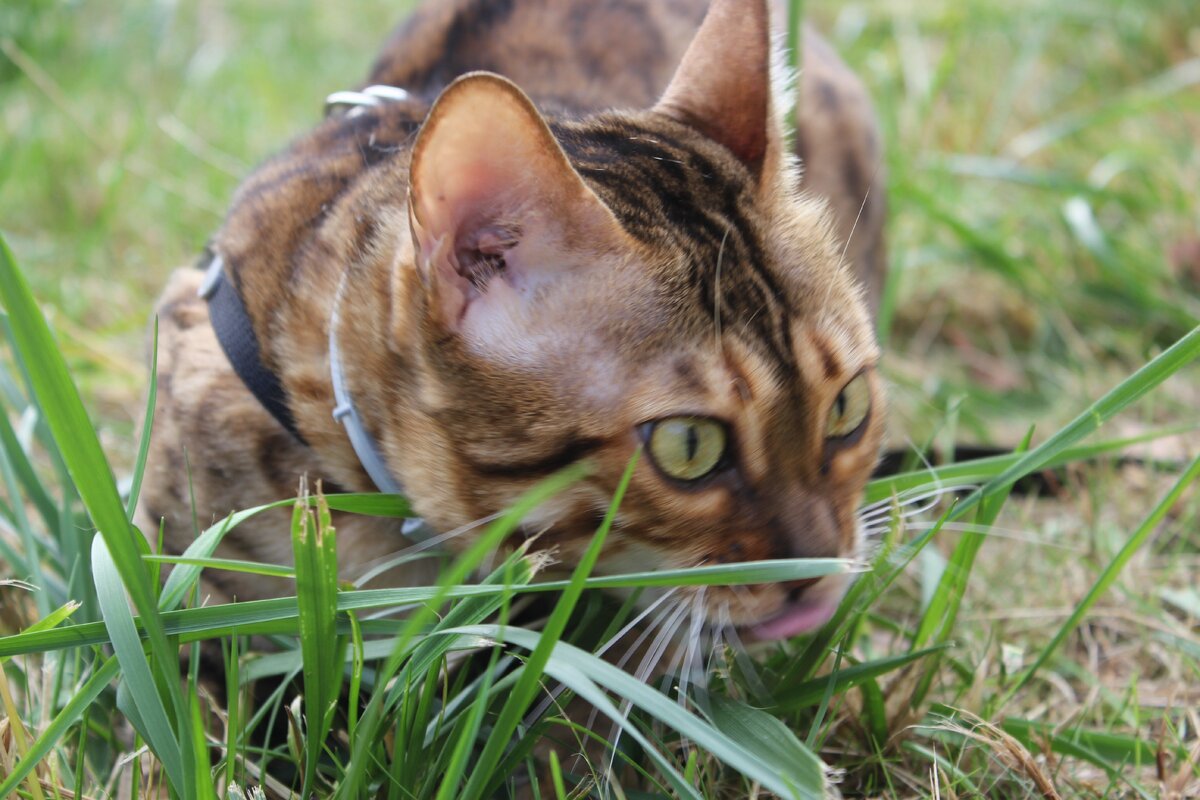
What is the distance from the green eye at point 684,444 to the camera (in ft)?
5.13

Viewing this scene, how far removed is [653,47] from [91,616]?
1.89m

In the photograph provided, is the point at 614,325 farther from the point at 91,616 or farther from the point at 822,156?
the point at 822,156

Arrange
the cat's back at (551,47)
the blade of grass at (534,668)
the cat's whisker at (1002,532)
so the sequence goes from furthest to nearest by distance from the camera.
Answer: the cat's back at (551,47) → the cat's whisker at (1002,532) → the blade of grass at (534,668)

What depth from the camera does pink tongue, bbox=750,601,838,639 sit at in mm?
1702

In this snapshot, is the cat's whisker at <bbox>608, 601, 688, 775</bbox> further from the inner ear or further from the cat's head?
the inner ear

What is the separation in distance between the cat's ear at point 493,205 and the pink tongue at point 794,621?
1.93 ft

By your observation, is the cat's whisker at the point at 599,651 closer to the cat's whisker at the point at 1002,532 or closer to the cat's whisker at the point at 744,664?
the cat's whisker at the point at 744,664

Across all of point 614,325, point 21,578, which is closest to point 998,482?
point 614,325

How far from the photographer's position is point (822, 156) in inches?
122

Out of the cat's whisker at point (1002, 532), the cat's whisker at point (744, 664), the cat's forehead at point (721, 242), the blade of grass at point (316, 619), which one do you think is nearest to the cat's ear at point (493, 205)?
the cat's forehead at point (721, 242)

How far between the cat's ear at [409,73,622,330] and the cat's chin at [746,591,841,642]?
0.59 meters

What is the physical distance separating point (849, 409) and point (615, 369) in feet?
1.36

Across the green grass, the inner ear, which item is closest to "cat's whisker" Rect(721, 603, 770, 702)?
the green grass

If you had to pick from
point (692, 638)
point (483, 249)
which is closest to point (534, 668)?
point (692, 638)
